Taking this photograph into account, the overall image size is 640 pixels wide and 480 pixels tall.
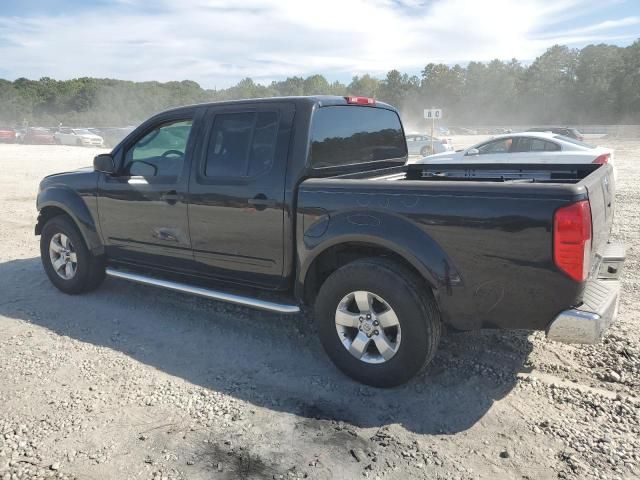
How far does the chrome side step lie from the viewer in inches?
154

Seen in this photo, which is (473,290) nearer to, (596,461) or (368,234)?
(368,234)

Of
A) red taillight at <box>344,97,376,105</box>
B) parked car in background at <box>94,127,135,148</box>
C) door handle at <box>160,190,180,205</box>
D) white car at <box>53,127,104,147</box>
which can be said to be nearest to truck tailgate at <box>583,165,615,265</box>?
red taillight at <box>344,97,376,105</box>

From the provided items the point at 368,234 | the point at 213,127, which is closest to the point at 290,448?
the point at 368,234

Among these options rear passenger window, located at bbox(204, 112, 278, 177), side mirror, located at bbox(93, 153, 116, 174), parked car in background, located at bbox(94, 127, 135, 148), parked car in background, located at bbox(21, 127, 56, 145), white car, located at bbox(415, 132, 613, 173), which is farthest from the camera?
parked car in background, located at bbox(21, 127, 56, 145)

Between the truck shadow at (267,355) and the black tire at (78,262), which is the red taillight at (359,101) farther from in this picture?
the black tire at (78,262)

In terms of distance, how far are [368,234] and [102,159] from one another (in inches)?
112

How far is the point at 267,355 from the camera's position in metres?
4.12

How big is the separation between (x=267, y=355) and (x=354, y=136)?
6.52 ft

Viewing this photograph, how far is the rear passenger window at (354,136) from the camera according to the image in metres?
4.08

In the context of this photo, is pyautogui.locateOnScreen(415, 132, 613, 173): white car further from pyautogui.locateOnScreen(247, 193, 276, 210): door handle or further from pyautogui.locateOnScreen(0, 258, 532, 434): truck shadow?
pyautogui.locateOnScreen(247, 193, 276, 210): door handle

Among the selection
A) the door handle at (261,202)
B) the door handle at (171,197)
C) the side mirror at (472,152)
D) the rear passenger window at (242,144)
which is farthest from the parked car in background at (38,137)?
the door handle at (261,202)

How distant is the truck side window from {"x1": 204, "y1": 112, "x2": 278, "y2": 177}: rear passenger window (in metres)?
0.34

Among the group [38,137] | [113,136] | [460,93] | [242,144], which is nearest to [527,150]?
[242,144]

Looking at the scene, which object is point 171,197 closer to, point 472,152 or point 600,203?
point 600,203
